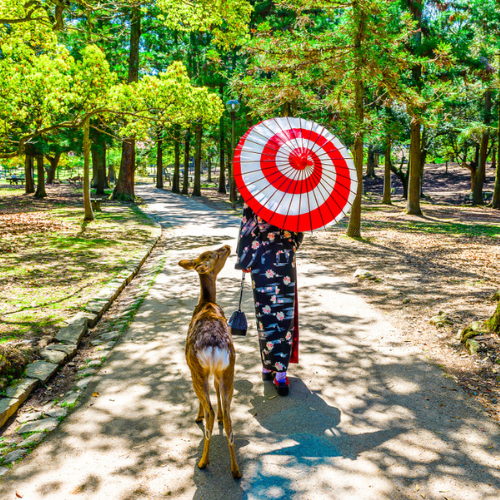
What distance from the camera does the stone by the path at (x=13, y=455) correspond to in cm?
298

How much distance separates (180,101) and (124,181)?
483 inches

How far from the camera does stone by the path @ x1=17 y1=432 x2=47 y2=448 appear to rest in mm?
3170

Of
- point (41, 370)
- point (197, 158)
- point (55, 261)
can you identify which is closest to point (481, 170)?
point (197, 158)

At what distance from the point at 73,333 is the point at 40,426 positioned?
183 centimetres

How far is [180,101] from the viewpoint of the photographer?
12.2 metres

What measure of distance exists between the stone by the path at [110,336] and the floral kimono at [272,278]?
7.70 ft

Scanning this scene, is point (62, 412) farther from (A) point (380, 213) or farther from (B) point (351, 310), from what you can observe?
(A) point (380, 213)

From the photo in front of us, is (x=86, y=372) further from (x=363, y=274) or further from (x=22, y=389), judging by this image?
(x=363, y=274)

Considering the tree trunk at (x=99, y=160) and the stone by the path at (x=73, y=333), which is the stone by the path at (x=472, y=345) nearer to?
the stone by the path at (x=73, y=333)

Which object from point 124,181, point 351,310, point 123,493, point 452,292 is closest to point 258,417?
point 123,493

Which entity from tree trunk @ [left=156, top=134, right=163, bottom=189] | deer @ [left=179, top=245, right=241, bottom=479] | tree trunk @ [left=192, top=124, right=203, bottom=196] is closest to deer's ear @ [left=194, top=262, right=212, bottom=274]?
deer @ [left=179, top=245, right=241, bottom=479]

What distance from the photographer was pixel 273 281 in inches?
149

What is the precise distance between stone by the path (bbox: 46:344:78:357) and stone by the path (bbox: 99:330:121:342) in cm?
48

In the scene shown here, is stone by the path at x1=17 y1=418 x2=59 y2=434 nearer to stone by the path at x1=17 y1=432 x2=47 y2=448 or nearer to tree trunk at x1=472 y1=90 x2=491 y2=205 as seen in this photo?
stone by the path at x1=17 y1=432 x2=47 y2=448
